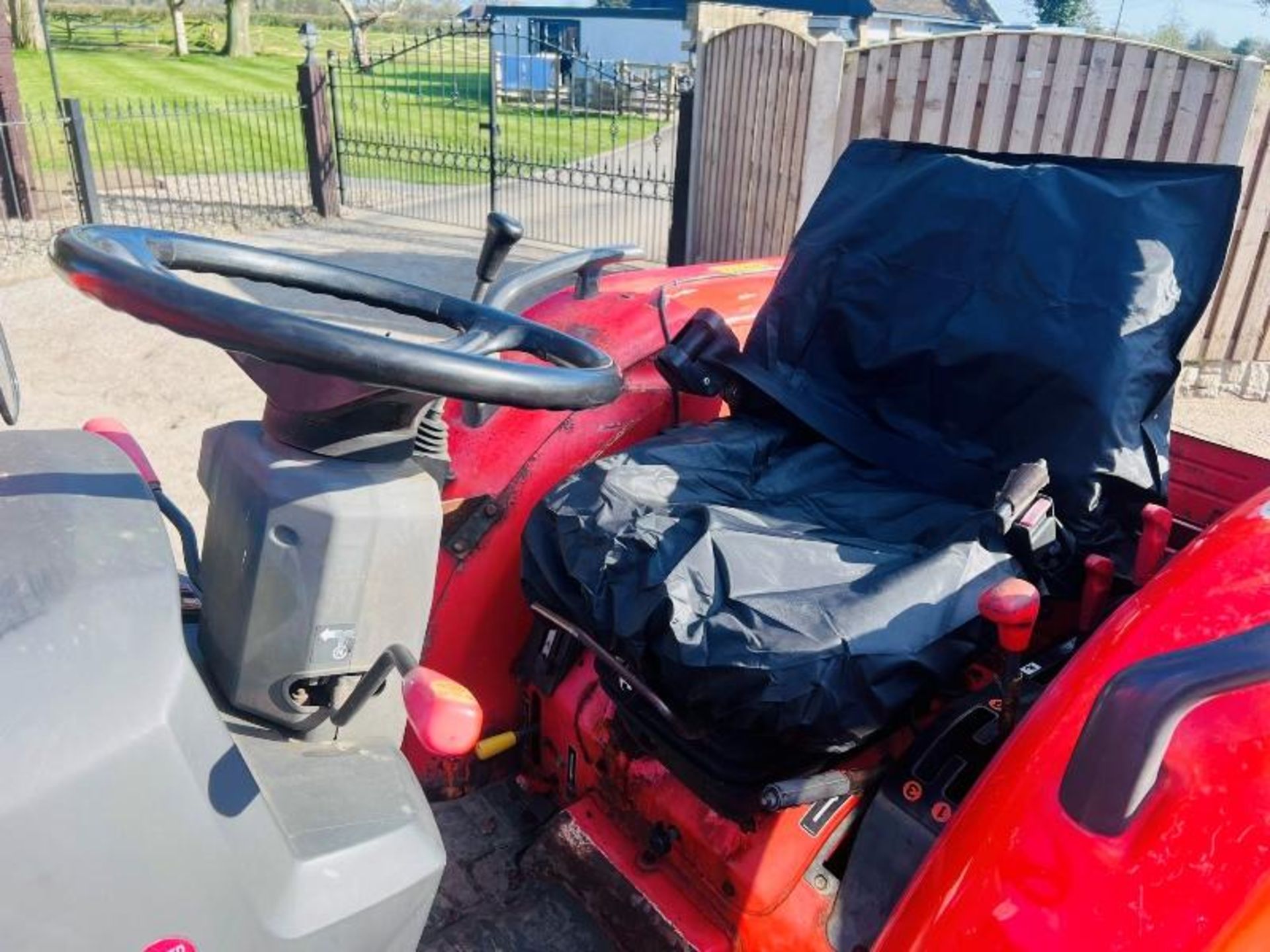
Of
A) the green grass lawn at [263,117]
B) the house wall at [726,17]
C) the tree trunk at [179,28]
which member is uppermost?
the house wall at [726,17]

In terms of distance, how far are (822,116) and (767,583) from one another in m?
5.83

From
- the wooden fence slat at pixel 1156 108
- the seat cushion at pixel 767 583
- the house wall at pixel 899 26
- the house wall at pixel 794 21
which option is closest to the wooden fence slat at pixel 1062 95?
the wooden fence slat at pixel 1156 108

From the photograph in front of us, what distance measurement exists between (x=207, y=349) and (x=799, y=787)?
543cm

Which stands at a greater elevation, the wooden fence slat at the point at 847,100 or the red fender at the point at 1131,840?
the wooden fence slat at the point at 847,100

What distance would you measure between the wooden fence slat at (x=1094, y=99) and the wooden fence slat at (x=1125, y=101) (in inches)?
2.0

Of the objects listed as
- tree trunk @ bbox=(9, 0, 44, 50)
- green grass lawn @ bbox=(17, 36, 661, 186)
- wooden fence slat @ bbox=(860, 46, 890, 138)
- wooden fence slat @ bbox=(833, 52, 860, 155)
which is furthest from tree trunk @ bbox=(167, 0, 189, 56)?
wooden fence slat @ bbox=(860, 46, 890, 138)

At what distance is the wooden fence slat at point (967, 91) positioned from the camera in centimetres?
593

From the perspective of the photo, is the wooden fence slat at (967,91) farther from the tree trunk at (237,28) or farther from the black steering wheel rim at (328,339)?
the tree trunk at (237,28)

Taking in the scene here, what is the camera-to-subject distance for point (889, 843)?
4.83 ft

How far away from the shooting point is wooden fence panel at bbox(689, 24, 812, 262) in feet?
22.7

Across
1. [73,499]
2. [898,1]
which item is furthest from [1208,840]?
[898,1]

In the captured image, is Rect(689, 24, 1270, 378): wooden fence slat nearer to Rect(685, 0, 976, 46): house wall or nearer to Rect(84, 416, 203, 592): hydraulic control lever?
Rect(84, 416, 203, 592): hydraulic control lever

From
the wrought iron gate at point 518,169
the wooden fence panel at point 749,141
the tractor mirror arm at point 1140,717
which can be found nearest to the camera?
the tractor mirror arm at point 1140,717

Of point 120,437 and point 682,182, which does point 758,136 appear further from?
point 120,437
